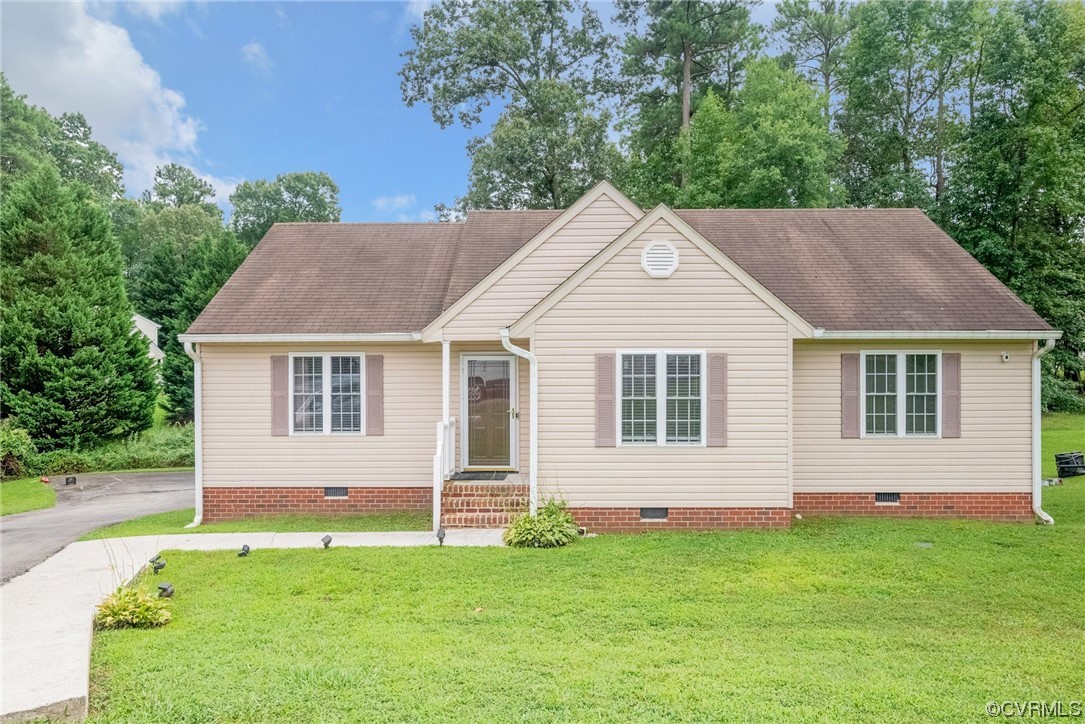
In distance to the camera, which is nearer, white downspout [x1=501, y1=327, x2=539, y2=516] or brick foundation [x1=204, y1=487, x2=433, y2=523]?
white downspout [x1=501, y1=327, x2=539, y2=516]

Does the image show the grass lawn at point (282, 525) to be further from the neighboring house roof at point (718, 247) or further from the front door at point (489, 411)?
the neighboring house roof at point (718, 247)

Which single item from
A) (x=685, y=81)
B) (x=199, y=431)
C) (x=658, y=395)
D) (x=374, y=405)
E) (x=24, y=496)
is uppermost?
(x=685, y=81)

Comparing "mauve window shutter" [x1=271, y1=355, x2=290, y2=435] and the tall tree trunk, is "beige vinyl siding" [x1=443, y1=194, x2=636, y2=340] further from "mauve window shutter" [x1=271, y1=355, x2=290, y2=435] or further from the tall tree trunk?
the tall tree trunk

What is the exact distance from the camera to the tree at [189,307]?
22625 millimetres

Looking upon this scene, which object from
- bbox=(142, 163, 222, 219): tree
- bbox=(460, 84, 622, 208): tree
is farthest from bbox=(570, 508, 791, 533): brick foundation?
bbox=(142, 163, 222, 219): tree

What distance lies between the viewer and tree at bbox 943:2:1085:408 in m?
21.1

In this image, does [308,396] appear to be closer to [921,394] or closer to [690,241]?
[690,241]

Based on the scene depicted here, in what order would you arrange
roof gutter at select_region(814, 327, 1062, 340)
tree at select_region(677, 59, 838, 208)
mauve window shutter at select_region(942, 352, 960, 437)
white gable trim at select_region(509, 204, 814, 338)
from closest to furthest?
white gable trim at select_region(509, 204, 814, 338), roof gutter at select_region(814, 327, 1062, 340), mauve window shutter at select_region(942, 352, 960, 437), tree at select_region(677, 59, 838, 208)

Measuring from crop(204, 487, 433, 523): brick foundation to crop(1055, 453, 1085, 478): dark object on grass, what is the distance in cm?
1487

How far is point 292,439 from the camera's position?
34.6 feet

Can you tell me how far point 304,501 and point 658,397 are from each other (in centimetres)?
639

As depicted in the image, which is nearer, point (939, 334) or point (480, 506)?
point (480, 506)

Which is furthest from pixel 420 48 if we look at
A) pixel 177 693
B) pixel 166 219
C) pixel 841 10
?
pixel 166 219
